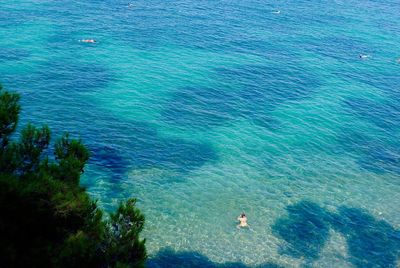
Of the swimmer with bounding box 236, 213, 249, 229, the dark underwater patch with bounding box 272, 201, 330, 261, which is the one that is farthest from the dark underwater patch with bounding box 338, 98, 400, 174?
the swimmer with bounding box 236, 213, 249, 229

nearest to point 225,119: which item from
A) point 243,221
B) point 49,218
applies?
point 243,221

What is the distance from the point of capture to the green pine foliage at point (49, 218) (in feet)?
66.9

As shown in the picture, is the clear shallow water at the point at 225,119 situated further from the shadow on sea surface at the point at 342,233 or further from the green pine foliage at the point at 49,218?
the green pine foliage at the point at 49,218

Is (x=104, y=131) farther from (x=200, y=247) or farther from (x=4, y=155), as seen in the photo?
(x=4, y=155)

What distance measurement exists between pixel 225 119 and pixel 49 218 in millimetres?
43873

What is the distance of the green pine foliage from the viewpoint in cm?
2041

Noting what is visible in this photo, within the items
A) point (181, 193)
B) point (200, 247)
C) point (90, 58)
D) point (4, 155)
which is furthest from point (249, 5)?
point (4, 155)

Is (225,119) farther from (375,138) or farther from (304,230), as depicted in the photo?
(304,230)

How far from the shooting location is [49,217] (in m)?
21.4

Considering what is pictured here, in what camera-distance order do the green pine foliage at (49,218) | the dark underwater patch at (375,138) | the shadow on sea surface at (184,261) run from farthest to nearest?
the dark underwater patch at (375,138), the shadow on sea surface at (184,261), the green pine foliage at (49,218)

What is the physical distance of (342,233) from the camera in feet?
145

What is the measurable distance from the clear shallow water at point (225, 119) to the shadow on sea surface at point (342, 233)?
153 millimetres

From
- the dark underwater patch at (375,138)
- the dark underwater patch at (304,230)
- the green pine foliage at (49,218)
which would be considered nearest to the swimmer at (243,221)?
the dark underwater patch at (304,230)

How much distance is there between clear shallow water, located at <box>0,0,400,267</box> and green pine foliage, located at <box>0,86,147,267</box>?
56.1 feet
